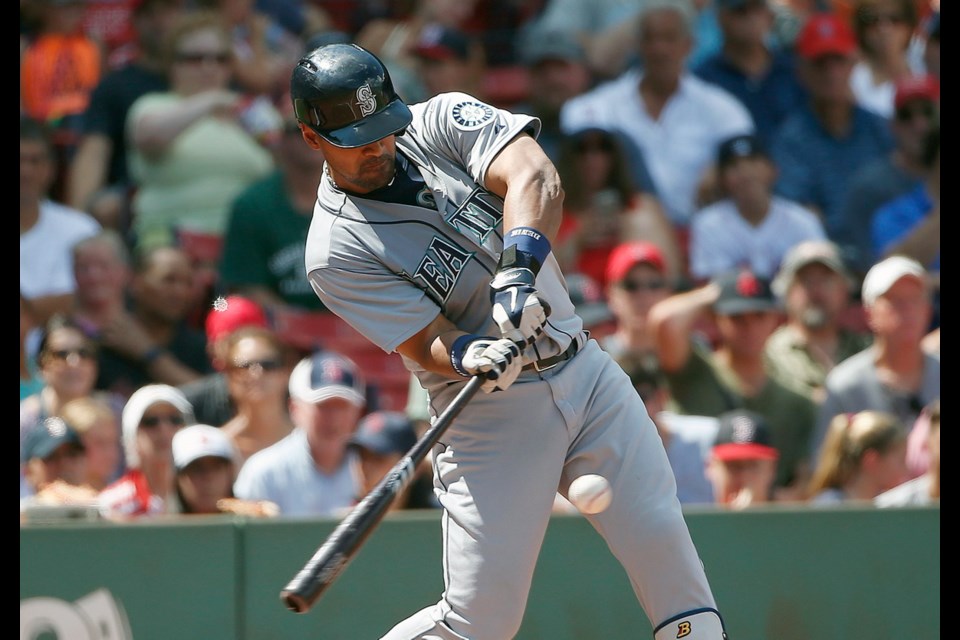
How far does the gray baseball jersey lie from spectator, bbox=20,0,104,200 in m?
5.33

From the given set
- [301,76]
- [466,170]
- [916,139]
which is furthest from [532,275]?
[916,139]

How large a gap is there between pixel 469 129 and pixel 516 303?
2.12 feet

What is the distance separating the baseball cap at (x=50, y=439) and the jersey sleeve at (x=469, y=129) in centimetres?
286

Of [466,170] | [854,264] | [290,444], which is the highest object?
[854,264]

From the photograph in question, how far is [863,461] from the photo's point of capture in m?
6.16

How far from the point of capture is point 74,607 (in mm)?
5027

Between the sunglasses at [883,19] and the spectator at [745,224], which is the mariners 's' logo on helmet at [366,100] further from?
the sunglasses at [883,19]

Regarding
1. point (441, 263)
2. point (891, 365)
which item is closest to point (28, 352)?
point (441, 263)

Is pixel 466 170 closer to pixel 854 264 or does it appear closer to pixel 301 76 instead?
pixel 301 76

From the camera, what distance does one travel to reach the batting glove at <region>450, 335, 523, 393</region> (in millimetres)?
3643

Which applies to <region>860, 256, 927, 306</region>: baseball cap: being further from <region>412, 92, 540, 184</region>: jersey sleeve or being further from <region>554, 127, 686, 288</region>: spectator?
<region>412, 92, 540, 184</region>: jersey sleeve

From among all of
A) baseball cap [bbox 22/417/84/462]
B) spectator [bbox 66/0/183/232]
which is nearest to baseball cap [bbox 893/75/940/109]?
spectator [bbox 66/0/183/232]

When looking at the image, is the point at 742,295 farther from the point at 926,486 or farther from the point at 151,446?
the point at 151,446

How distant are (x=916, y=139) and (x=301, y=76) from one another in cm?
530
